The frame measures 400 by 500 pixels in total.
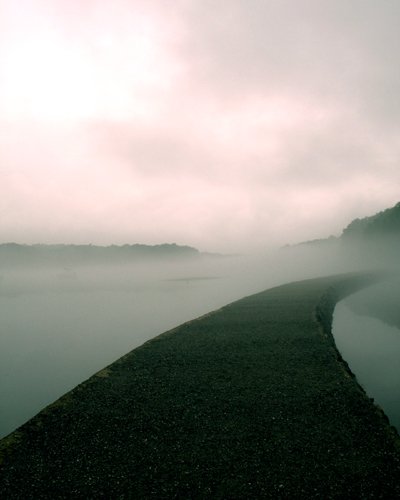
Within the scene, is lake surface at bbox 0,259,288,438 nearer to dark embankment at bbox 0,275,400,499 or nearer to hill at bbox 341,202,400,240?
dark embankment at bbox 0,275,400,499

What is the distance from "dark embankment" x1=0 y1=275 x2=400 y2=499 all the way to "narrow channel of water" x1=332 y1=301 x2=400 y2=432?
5998 mm

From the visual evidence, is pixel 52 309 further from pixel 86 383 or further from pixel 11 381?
pixel 86 383

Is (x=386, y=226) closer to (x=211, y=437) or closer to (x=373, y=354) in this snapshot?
(x=373, y=354)

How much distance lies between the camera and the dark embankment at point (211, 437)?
7.29 m

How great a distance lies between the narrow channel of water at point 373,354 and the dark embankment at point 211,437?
5998 millimetres

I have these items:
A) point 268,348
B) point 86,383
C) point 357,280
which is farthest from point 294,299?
point 357,280

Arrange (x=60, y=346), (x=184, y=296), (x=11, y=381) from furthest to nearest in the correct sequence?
1. (x=184, y=296)
2. (x=60, y=346)
3. (x=11, y=381)

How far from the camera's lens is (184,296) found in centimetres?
7562

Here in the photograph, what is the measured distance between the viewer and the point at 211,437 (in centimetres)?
901

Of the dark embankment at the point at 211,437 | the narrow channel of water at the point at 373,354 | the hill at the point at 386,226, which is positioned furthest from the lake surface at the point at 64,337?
the hill at the point at 386,226

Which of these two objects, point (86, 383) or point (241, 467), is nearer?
point (241, 467)

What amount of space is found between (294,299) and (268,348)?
18794 millimetres

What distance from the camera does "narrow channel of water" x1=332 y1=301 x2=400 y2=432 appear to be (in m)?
18.4

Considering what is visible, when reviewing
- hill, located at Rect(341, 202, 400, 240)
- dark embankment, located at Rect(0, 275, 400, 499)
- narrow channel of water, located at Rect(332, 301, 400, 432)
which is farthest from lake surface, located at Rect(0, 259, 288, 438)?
hill, located at Rect(341, 202, 400, 240)
